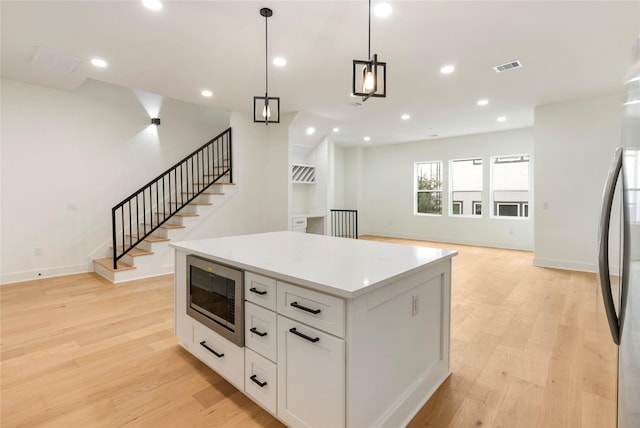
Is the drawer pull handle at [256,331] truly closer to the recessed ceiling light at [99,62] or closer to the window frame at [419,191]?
the recessed ceiling light at [99,62]

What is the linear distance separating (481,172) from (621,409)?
24.7ft

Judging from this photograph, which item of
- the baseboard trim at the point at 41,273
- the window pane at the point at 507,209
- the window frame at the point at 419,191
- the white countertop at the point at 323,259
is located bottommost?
the baseboard trim at the point at 41,273

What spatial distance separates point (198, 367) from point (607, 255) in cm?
239

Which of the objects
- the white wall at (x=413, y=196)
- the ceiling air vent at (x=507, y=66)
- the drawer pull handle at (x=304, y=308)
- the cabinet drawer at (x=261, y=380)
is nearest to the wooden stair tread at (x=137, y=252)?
the cabinet drawer at (x=261, y=380)

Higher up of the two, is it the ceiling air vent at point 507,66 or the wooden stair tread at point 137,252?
the ceiling air vent at point 507,66

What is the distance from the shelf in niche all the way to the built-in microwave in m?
4.31

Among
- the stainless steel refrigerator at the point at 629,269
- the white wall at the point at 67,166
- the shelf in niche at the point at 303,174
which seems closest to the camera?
the stainless steel refrigerator at the point at 629,269

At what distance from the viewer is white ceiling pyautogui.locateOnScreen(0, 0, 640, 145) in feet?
8.50

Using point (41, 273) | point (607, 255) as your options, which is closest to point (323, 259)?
point (607, 255)

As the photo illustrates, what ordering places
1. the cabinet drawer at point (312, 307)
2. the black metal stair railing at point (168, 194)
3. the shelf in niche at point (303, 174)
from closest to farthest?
the cabinet drawer at point (312, 307) < the black metal stair railing at point (168, 194) < the shelf in niche at point (303, 174)

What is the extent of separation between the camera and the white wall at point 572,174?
4754mm

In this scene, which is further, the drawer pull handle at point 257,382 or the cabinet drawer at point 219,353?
the cabinet drawer at point 219,353

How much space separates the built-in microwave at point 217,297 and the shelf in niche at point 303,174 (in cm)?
431

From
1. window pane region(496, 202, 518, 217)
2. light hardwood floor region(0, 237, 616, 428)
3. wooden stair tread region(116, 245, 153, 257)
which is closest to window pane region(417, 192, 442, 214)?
window pane region(496, 202, 518, 217)
